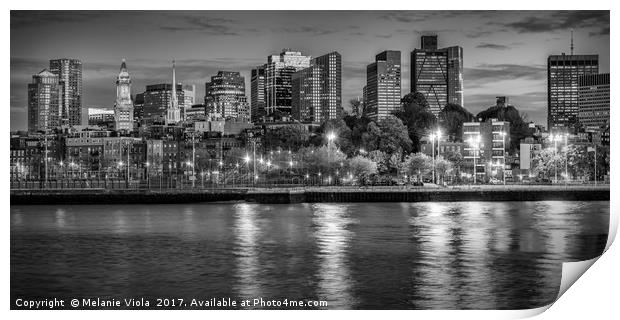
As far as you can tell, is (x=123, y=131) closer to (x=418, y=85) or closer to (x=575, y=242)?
(x=418, y=85)

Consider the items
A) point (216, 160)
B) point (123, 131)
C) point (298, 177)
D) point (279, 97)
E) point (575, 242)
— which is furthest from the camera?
point (279, 97)

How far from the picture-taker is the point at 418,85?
84125mm

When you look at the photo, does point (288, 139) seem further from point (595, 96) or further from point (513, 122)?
point (595, 96)

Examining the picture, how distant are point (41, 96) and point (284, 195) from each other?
1400cm

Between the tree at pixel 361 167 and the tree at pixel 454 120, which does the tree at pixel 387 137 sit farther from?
the tree at pixel 454 120

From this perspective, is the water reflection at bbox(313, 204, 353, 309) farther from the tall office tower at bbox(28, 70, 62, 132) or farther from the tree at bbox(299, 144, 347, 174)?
the tree at bbox(299, 144, 347, 174)

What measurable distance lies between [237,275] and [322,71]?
5761 centimetres

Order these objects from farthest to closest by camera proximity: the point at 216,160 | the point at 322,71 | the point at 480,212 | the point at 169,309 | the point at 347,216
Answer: the point at 322,71 → the point at 216,160 → the point at 480,212 → the point at 347,216 → the point at 169,309

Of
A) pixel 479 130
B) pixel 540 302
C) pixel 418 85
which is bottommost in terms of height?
pixel 540 302

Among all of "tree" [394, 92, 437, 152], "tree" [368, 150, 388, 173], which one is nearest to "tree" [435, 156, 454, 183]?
"tree" [394, 92, 437, 152]

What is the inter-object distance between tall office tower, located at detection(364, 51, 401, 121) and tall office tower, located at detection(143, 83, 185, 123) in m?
21.3

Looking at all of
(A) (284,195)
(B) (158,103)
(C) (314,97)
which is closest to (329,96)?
(C) (314,97)

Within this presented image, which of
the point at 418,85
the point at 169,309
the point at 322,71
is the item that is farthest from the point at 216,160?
the point at 169,309

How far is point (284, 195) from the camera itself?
119ft
